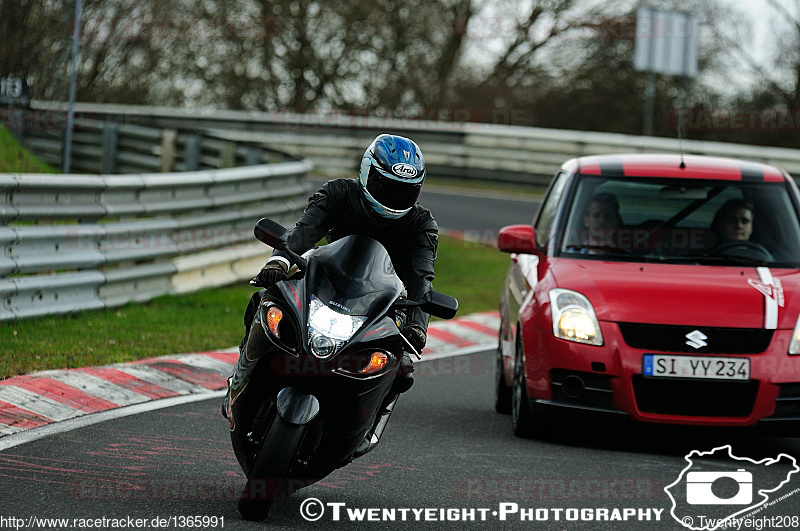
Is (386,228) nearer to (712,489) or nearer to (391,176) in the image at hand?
(391,176)

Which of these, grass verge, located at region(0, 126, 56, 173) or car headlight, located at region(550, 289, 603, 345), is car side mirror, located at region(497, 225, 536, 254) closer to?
car headlight, located at region(550, 289, 603, 345)

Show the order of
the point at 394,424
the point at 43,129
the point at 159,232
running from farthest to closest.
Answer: the point at 43,129, the point at 159,232, the point at 394,424

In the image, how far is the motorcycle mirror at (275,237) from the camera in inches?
212

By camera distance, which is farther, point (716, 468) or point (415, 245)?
point (716, 468)

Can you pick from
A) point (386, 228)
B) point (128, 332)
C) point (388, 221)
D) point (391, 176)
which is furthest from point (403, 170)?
point (128, 332)

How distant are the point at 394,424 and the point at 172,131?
40.0 ft

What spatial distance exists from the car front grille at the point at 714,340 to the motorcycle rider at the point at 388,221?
1931 millimetres

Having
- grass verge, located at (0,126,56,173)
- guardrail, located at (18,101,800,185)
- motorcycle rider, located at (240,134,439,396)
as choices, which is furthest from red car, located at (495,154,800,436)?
guardrail, located at (18,101,800,185)

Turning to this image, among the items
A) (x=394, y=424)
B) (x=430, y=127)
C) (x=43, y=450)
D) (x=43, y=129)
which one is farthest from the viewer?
(x=430, y=127)

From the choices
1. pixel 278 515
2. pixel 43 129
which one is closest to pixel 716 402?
pixel 278 515

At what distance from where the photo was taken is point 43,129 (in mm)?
18109

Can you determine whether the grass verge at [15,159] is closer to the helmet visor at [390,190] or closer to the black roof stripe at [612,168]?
the black roof stripe at [612,168]

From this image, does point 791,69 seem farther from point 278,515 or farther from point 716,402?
point 278,515

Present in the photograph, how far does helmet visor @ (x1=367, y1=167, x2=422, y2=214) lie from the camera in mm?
5535
